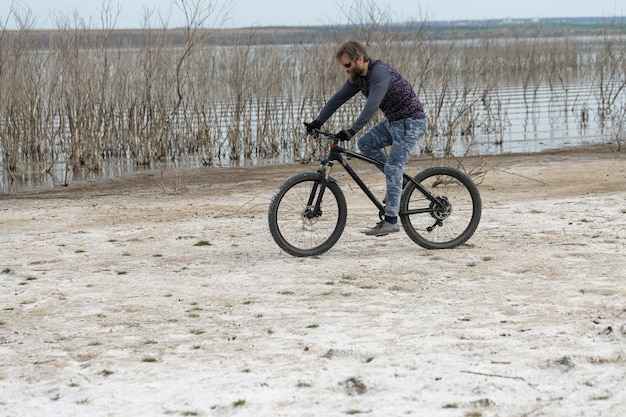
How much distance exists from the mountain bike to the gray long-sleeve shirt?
1.06ft

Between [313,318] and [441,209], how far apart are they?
2.26 m

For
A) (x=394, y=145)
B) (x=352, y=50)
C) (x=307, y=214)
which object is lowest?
(x=307, y=214)

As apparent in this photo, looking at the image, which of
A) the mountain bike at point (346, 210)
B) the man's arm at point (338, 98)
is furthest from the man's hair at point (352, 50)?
the mountain bike at point (346, 210)

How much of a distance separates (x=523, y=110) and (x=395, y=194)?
18.5 m

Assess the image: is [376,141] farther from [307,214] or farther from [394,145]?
[307,214]

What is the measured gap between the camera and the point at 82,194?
13133 millimetres

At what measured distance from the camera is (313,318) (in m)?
5.84

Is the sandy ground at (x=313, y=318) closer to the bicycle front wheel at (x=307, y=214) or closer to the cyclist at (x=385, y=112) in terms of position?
the bicycle front wheel at (x=307, y=214)

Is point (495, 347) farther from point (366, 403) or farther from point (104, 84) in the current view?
point (104, 84)

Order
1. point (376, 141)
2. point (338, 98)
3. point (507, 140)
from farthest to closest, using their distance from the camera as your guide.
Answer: point (507, 140) → point (376, 141) → point (338, 98)

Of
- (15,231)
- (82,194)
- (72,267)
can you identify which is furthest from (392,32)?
(72,267)

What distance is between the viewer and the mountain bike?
7.49 m

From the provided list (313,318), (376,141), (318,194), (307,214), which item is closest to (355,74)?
(376,141)

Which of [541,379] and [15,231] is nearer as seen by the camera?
[541,379]
